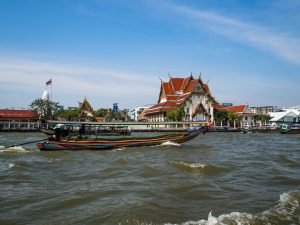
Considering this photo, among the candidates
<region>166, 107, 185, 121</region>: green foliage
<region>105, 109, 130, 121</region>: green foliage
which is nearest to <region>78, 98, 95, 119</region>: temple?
<region>105, 109, 130, 121</region>: green foliage

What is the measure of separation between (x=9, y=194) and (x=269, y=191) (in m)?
6.20

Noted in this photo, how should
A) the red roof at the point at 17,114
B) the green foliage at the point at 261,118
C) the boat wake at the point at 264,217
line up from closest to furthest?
1. the boat wake at the point at 264,217
2. the red roof at the point at 17,114
3. the green foliage at the point at 261,118

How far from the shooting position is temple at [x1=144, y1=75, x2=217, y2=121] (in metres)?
59.4

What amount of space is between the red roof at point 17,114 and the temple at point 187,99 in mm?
A: 22013

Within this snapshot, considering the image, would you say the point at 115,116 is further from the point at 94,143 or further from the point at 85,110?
the point at 94,143

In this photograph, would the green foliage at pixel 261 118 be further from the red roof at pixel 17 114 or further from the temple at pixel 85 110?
the red roof at pixel 17 114

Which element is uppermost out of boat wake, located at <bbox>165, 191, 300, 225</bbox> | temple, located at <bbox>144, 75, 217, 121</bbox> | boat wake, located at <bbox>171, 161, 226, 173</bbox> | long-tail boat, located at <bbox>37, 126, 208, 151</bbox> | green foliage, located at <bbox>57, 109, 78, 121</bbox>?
temple, located at <bbox>144, 75, 217, 121</bbox>

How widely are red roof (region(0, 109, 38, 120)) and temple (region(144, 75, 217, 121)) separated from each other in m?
22.0

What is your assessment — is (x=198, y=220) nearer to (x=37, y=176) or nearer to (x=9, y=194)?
(x=9, y=194)

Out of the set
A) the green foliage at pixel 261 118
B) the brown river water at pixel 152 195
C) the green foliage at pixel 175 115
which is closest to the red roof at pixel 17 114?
the green foliage at pixel 175 115

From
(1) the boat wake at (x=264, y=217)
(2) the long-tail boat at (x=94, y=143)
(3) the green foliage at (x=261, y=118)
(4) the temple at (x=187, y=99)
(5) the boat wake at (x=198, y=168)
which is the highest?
(4) the temple at (x=187, y=99)

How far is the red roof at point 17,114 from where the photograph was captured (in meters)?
58.1

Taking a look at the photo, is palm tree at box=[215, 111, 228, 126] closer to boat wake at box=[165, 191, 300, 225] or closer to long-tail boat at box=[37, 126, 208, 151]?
long-tail boat at box=[37, 126, 208, 151]

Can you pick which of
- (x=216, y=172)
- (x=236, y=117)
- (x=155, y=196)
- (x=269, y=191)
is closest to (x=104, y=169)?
(x=216, y=172)
